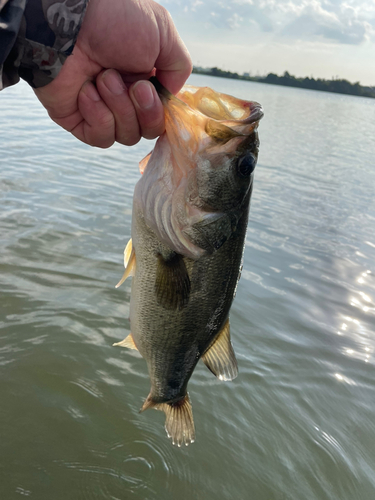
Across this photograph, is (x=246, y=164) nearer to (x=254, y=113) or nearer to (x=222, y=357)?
(x=254, y=113)

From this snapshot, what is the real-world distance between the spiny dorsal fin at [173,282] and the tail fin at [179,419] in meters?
0.83

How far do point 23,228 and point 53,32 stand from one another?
16.0 feet

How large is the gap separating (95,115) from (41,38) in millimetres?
399

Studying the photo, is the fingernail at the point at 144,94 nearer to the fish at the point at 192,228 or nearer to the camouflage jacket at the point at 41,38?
the fish at the point at 192,228

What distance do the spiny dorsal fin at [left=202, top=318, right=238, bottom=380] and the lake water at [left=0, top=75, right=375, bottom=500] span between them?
128 centimetres

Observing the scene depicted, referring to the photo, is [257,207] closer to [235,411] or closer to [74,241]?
[74,241]

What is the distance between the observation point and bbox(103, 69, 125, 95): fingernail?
1988 millimetres

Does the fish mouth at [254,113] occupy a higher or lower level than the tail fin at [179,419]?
higher

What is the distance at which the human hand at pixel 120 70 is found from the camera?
192 cm

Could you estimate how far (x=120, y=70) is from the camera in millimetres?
2037

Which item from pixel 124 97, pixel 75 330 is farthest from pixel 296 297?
pixel 124 97

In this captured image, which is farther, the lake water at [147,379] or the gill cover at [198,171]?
the lake water at [147,379]

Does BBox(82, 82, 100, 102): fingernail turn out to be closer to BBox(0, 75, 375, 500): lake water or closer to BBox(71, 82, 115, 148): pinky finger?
BBox(71, 82, 115, 148): pinky finger

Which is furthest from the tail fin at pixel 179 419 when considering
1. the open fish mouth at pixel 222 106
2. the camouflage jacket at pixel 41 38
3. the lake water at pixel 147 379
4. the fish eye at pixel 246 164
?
the camouflage jacket at pixel 41 38
